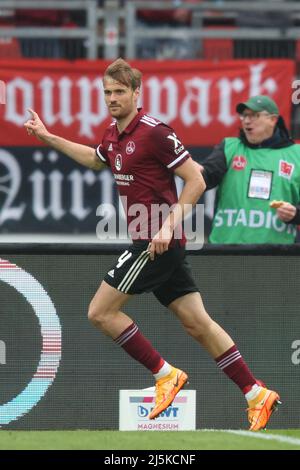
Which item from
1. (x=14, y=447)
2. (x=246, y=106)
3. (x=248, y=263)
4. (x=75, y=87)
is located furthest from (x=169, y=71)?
(x=14, y=447)

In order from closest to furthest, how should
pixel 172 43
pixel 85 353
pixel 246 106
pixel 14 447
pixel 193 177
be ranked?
pixel 14 447 < pixel 193 177 < pixel 85 353 < pixel 246 106 < pixel 172 43

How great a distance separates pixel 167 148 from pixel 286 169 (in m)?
1.81

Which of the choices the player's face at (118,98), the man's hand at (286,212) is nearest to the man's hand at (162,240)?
the player's face at (118,98)

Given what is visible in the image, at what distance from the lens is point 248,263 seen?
26.1 ft

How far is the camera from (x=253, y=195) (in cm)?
876

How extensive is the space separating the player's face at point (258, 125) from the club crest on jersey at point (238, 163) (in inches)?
6.2

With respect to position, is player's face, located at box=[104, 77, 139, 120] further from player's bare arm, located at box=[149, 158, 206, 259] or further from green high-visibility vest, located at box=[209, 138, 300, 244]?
green high-visibility vest, located at box=[209, 138, 300, 244]

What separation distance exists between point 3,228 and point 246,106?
414 cm

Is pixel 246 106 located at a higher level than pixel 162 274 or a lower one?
higher

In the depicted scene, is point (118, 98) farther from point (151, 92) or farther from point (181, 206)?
point (151, 92)

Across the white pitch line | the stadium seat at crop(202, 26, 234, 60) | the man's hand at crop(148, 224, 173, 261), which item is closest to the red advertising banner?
the stadium seat at crop(202, 26, 234, 60)

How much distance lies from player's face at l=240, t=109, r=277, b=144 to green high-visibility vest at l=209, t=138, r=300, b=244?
0.16 metres
